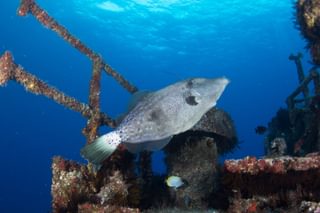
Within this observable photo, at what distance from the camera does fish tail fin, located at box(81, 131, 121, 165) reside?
426 centimetres

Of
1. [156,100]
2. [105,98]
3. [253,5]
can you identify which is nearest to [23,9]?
[156,100]

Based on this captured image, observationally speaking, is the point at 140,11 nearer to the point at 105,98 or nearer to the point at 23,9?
the point at 23,9

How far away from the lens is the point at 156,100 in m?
4.25

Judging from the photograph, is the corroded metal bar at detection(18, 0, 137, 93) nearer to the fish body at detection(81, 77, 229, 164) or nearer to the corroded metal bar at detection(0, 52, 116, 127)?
the corroded metal bar at detection(0, 52, 116, 127)

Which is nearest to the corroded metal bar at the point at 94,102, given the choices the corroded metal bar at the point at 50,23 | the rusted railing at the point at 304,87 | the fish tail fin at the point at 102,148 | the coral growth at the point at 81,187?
the corroded metal bar at the point at 50,23

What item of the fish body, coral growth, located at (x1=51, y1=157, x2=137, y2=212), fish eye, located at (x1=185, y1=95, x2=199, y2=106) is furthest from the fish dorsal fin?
coral growth, located at (x1=51, y1=157, x2=137, y2=212)

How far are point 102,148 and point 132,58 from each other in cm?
6637

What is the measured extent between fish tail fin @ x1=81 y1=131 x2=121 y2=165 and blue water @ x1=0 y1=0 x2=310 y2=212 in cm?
963

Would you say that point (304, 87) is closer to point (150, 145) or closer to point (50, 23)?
point (50, 23)

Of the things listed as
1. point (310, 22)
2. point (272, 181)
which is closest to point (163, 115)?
point (272, 181)

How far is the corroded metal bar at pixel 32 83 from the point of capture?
582 centimetres

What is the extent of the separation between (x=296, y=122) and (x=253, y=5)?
33800 millimetres

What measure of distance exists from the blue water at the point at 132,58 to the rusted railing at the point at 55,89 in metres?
7.88

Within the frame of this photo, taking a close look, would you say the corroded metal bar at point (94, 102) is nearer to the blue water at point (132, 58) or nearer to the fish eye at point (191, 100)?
the fish eye at point (191, 100)
